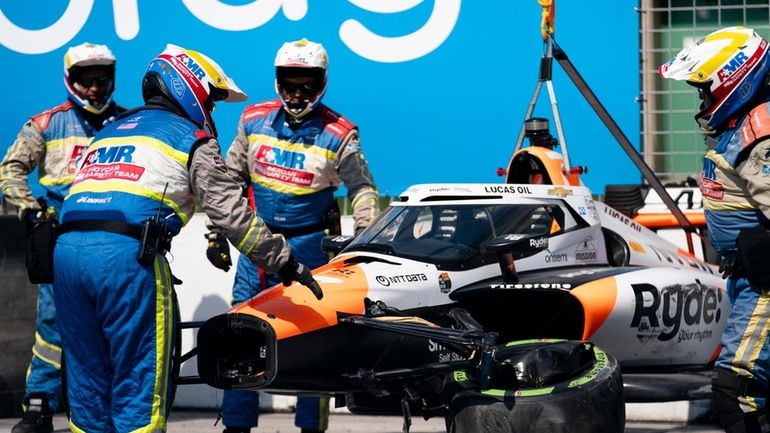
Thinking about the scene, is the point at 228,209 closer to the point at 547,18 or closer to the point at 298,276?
the point at 298,276

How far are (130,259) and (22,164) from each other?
3422 mm

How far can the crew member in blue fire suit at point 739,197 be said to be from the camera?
6355 millimetres

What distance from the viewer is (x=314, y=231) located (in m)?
8.18

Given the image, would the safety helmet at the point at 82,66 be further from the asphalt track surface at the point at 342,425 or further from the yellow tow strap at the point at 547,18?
the yellow tow strap at the point at 547,18

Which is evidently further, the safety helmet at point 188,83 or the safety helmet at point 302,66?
the safety helmet at point 302,66

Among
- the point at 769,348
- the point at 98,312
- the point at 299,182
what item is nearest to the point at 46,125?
the point at 299,182

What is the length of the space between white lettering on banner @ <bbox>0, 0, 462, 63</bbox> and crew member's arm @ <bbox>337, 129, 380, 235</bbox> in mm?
2309

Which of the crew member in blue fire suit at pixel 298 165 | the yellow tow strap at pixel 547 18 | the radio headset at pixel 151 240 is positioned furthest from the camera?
the yellow tow strap at pixel 547 18

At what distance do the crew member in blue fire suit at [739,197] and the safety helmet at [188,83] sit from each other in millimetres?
2281

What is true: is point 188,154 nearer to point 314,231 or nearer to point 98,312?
point 98,312

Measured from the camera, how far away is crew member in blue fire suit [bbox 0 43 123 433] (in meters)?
8.76

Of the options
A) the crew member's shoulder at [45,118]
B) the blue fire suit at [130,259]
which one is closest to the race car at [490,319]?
the blue fire suit at [130,259]

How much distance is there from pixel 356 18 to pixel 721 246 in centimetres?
470

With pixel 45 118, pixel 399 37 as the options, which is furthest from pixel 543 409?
pixel 399 37
